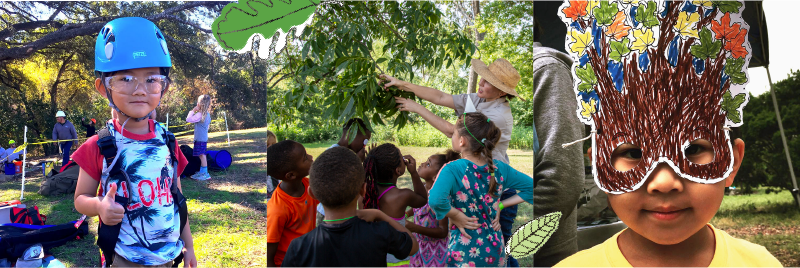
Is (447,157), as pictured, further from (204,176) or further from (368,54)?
(204,176)

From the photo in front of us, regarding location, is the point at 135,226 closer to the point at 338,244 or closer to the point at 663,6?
the point at 338,244

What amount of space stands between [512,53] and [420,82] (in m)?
0.67

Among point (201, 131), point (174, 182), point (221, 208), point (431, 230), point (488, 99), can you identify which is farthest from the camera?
point (221, 208)

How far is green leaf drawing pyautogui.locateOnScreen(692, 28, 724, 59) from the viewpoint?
92.1 inches

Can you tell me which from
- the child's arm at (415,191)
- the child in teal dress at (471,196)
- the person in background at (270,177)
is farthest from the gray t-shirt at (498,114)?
the person in background at (270,177)

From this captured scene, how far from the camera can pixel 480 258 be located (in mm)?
2902

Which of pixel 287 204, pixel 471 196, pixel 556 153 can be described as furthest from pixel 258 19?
pixel 556 153

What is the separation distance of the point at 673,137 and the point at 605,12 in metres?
0.71

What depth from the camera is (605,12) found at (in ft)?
8.30

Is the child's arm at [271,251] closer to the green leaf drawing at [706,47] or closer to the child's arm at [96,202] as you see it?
the child's arm at [96,202]

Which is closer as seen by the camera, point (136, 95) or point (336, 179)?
point (336, 179)

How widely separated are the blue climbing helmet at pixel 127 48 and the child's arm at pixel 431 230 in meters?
1.66

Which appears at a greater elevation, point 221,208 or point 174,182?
point 174,182

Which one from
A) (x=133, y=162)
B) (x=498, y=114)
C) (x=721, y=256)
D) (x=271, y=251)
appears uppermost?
(x=498, y=114)
